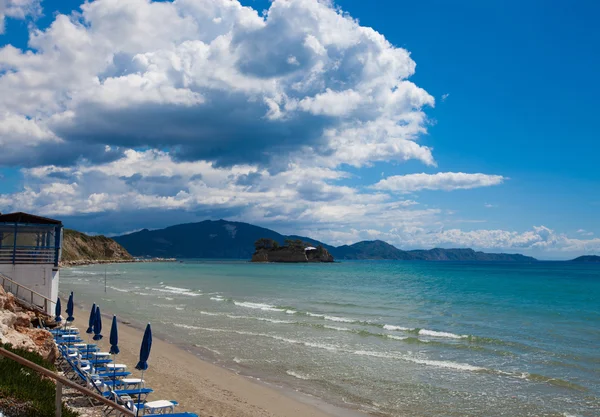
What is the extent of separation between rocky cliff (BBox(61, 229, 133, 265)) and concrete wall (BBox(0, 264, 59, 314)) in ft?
379

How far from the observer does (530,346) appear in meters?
23.0

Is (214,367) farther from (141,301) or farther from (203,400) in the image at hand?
(141,301)

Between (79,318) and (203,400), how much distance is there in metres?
18.2

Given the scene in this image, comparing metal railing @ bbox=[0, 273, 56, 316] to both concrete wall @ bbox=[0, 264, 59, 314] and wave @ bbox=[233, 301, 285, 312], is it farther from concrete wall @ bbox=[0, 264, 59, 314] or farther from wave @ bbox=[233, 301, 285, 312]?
wave @ bbox=[233, 301, 285, 312]

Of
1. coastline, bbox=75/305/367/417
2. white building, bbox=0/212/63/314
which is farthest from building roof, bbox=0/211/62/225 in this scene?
coastline, bbox=75/305/367/417

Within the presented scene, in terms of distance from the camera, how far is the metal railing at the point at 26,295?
810 inches

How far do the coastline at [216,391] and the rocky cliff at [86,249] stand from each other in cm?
12045

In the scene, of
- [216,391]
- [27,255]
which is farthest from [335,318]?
[27,255]

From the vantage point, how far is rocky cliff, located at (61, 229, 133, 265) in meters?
139

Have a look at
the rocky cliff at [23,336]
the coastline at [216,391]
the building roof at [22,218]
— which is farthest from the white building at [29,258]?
the rocky cliff at [23,336]

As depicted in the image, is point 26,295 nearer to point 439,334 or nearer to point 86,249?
point 439,334

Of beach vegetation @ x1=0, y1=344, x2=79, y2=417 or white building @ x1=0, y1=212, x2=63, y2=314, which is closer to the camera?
beach vegetation @ x1=0, y1=344, x2=79, y2=417

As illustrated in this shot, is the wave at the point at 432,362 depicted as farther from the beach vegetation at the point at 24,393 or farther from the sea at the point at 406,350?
the beach vegetation at the point at 24,393

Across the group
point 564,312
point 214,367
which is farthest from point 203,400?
point 564,312
